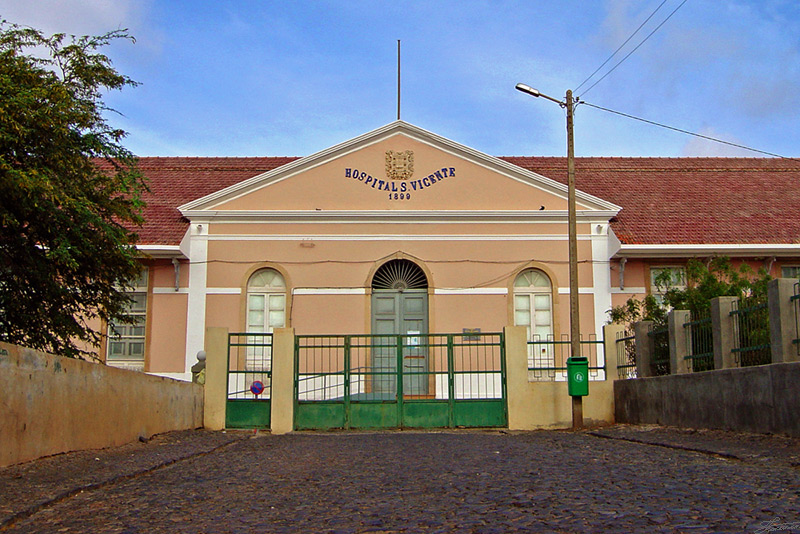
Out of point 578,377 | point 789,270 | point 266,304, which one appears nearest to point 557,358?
point 578,377

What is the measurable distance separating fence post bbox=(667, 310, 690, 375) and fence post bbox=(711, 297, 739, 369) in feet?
4.82

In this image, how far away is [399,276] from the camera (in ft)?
69.7

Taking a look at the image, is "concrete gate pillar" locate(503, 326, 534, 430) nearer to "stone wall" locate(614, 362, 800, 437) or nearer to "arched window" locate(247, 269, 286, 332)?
"stone wall" locate(614, 362, 800, 437)

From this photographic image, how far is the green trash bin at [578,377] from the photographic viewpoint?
624 inches

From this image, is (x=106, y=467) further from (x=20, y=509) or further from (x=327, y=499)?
(x=327, y=499)

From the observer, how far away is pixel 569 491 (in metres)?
6.41

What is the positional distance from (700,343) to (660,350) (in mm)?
2077

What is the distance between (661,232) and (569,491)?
15570 mm

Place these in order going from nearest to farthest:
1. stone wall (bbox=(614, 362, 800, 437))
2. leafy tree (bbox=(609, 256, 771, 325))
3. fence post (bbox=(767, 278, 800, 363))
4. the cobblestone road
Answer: the cobblestone road < stone wall (bbox=(614, 362, 800, 437)) < fence post (bbox=(767, 278, 800, 363)) < leafy tree (bbox=(609, 256, 771, 325))

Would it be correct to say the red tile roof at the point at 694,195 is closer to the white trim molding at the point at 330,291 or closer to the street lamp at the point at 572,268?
the street lamp at the point at 572,268

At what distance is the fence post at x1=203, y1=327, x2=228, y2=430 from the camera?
16719 mm

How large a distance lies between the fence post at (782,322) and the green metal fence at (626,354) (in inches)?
219

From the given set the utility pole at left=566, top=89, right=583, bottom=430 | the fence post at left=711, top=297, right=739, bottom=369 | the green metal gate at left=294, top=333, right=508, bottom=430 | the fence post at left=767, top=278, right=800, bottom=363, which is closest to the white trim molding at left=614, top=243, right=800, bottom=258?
the utility pole at left=566, top=89, right=583, bottom=430

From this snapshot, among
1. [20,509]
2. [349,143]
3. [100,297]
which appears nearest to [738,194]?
[349,143]
